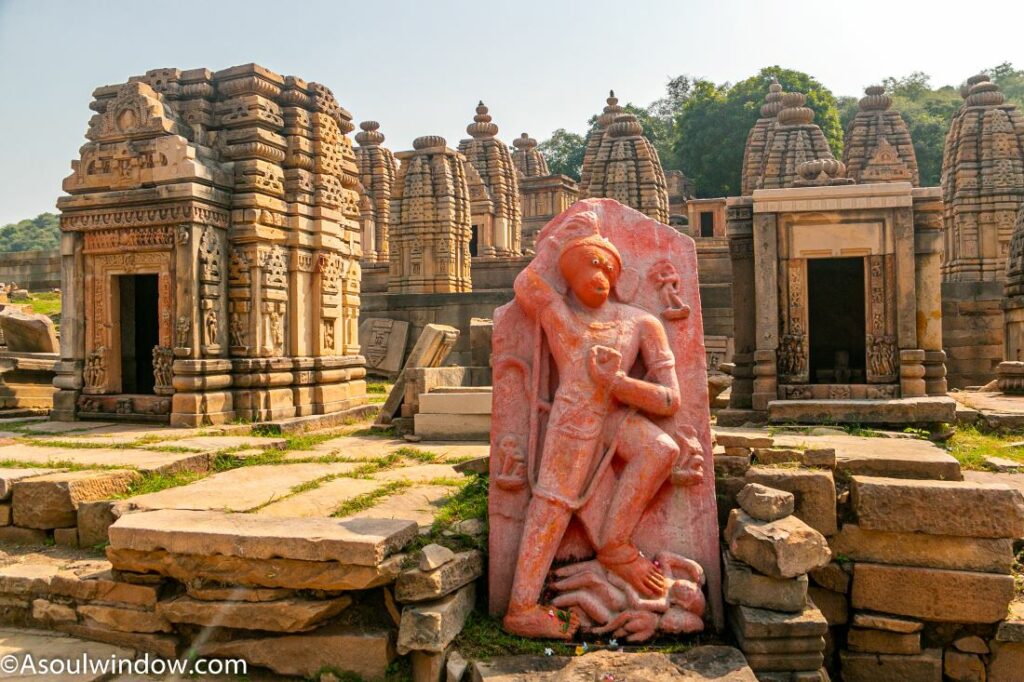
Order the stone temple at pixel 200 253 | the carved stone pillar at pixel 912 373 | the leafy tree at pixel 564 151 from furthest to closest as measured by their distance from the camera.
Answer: the leafy tree at pixel 564 151 → the stone temple at pixel 200 253 → the carved stone pillar at pixel 912 373

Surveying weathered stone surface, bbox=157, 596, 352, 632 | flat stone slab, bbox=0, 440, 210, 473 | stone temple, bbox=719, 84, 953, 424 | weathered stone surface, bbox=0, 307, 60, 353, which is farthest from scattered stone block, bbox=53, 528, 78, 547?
weathered stone surface, bbox=0, 307, 60, 353

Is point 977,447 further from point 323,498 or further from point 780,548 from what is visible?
point 323,498

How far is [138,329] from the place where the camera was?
9.87m

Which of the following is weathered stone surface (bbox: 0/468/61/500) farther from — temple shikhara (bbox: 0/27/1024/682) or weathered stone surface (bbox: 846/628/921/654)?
weathered stone surface (bbox: 846/628/921/654)

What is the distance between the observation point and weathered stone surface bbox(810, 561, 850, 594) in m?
4.38

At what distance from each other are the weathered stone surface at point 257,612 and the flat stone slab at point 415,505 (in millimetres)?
748

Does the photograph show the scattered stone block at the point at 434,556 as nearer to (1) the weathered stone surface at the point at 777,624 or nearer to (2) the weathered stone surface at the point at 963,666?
(1) the weathered stone surface at the point at 777,624

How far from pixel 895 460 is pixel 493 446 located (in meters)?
2.61

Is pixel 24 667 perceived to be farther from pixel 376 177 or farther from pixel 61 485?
pixel 376 177

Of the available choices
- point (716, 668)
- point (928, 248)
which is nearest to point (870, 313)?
point (928, 248)

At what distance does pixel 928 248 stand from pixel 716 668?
6.52m

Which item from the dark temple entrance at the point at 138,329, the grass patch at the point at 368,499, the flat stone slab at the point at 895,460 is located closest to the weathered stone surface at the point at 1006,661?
the flat stone slab at the point at 895,460

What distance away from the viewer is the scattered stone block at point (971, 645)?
425cm

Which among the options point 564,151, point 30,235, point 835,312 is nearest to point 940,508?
point 835,312
